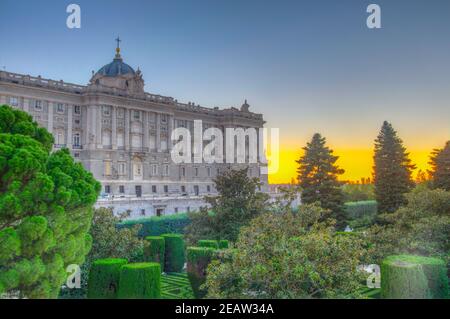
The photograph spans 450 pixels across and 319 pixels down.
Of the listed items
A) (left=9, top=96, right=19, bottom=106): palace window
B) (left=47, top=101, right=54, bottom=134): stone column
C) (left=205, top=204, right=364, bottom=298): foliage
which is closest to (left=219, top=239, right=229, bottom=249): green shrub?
(left=205, top=204, right=364, bottom=298): foliage

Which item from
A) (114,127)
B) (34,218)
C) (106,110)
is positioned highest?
(106,110)

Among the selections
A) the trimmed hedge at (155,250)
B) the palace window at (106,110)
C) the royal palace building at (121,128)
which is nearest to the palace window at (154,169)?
the royal palace building at (121,128)

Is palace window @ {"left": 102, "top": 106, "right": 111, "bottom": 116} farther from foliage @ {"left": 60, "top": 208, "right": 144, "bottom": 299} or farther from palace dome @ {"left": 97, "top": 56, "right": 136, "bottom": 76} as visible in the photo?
foliage @ {"left": 60, "top": 208, "right": 144, "bottom": 299}

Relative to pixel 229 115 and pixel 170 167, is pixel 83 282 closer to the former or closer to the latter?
pixel 170 167

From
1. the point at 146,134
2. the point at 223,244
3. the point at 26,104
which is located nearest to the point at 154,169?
the point at 146,134

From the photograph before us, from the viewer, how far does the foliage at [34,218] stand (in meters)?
10.6

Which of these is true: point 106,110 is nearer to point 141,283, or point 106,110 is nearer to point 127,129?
point 127,129

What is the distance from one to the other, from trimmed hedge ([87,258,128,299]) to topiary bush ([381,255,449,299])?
8525mm

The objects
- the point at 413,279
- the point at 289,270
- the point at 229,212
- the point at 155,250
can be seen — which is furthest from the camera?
the point at 155,250

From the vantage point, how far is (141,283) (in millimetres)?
13180

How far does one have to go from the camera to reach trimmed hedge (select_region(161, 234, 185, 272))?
22688 millimetres

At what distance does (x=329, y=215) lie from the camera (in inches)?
1276

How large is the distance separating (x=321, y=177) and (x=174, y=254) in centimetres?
1543
